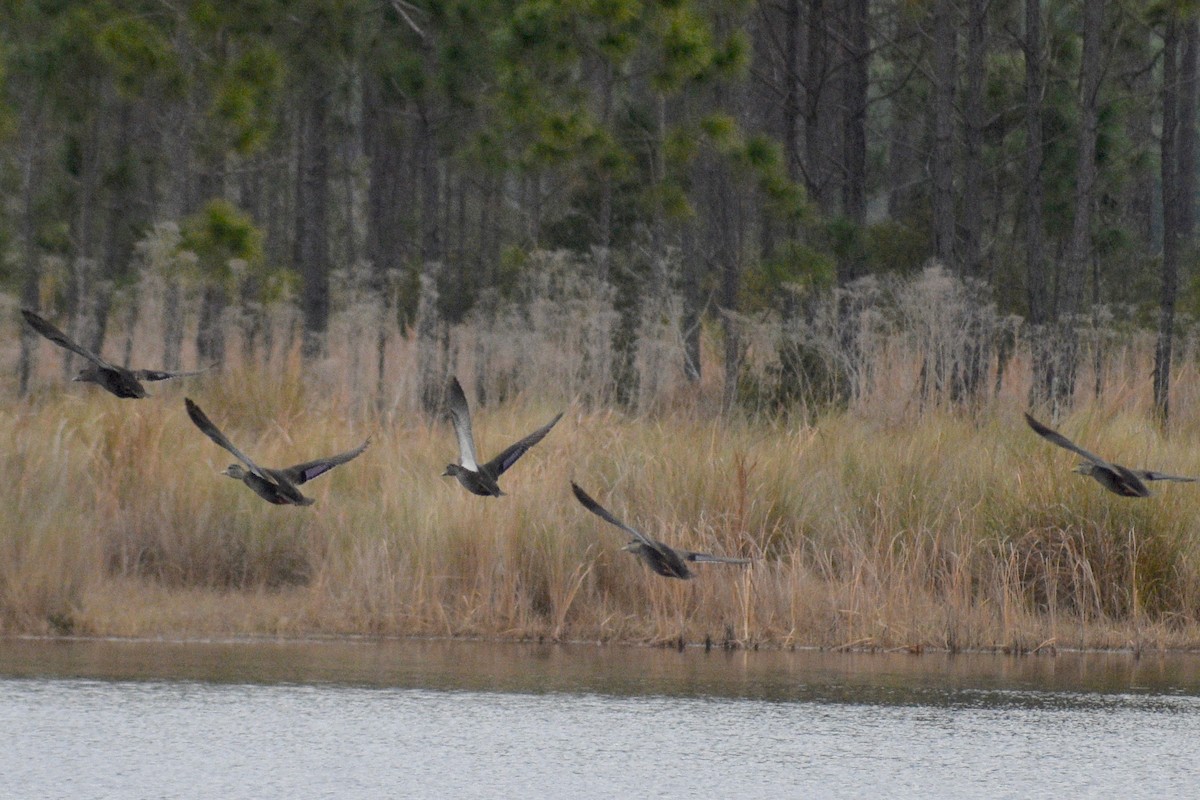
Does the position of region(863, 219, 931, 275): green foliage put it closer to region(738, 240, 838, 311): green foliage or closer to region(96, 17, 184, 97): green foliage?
region(738, 240, 838, 311): green foliage

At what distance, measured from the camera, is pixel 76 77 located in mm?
19500

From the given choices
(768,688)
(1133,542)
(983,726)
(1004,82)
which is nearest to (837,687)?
(768,688)

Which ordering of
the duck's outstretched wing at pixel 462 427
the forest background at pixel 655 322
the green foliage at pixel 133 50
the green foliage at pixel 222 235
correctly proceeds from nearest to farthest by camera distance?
the duck's outstretched wing at pixel 462 427
the forest background at pixel 655 322
the green foliage at pixel 222 235
the green foliage at pixel 133 50

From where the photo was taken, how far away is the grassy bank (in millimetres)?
9742

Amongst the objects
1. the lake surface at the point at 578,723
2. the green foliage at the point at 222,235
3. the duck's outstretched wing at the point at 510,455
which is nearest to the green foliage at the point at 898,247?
the green foliage at the point at 222,235

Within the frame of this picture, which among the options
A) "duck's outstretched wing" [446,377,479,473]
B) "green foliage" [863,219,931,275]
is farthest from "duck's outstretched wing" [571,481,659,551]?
"green foliage" [863,219,931,275]

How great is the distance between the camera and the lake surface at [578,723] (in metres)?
6.49

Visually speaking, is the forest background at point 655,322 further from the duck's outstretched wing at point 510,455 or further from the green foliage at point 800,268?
the duck's outstretched wing at point 510,455

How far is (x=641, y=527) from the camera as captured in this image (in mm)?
10156

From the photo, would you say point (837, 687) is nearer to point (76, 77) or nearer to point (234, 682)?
point (234, 682)

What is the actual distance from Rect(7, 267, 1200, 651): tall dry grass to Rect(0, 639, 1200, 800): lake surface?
1.15 ft

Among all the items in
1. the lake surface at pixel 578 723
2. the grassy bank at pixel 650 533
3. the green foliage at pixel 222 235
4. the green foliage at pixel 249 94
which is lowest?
the lake surface at pixel 578 723

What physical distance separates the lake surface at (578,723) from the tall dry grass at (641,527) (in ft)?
1.15

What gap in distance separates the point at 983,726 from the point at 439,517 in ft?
11.9
